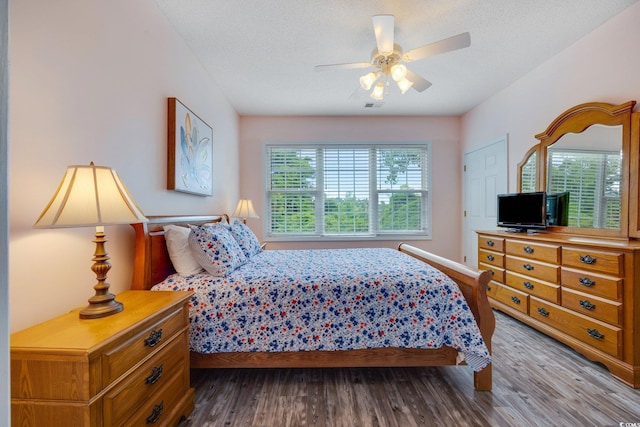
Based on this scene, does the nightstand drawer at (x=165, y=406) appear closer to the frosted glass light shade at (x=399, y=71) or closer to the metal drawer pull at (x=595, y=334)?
the frosted glass light shade at (x=399, y=71)

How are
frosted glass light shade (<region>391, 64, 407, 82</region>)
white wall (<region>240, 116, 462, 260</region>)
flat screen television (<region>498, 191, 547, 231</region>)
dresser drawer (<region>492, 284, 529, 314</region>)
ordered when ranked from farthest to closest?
1. white wall (<region>240, 116, 462, 260</region>)
2. flat screen television (<region>498, 191, 547, 231</region>)
3. dresser drawer (<region>492, 284, 529, 314</region>)
4. frosted glass light shade (<region>391, 64, 407, 82</region>)

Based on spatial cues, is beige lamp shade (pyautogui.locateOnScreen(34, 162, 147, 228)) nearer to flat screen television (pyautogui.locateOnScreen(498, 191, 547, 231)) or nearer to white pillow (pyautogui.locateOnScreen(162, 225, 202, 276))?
white pillow (pyautogui.locateOnScreen(162, 225, 202, 276))

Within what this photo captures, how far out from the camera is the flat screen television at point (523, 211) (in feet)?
8.82

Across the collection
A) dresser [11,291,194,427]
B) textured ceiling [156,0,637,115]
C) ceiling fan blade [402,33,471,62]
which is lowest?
dresser [11,291,194,427]

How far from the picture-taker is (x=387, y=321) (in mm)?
1715

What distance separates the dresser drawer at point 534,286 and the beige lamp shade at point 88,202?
3.01 metres

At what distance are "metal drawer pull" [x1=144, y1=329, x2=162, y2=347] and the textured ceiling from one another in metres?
2.21

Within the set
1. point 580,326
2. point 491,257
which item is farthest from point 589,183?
point 580,326

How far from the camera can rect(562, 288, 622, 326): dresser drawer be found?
1.82 m

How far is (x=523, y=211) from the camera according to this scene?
2.88m

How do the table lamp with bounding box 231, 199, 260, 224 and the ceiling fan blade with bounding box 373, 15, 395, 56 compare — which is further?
the table lamp with bounding box 231, 199, 260, 224

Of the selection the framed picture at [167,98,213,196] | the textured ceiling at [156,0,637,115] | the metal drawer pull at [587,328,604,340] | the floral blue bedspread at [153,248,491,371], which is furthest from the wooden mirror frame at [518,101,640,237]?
the framed picture at [167,98,213,196]

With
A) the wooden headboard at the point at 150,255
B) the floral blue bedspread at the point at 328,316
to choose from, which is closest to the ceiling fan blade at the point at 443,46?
the floral blue bedspread at the point at 328,316

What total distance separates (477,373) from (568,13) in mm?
2783
